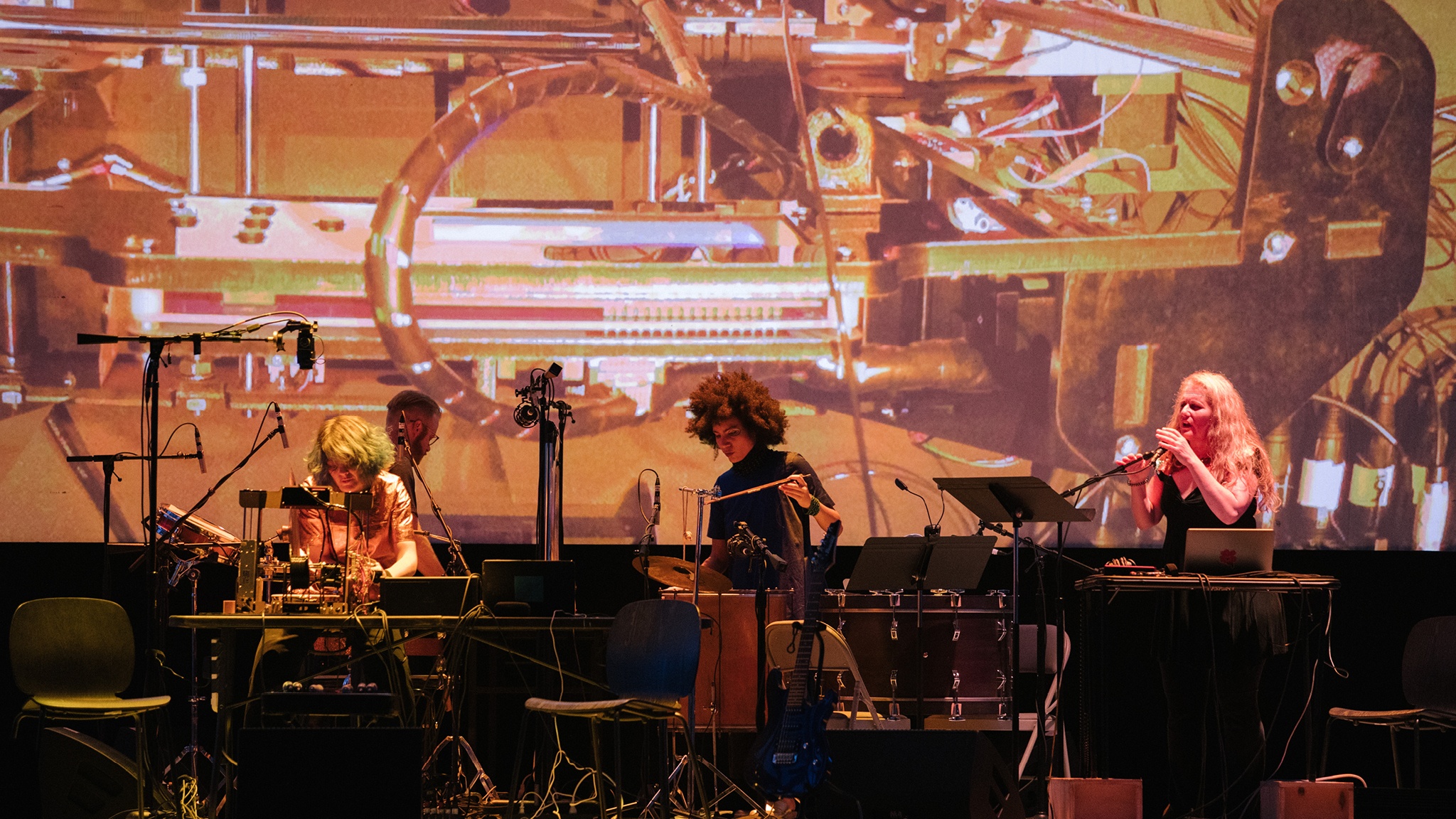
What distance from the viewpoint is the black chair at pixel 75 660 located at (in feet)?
15.2

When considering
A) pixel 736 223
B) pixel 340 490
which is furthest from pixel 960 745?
pixel 736 223

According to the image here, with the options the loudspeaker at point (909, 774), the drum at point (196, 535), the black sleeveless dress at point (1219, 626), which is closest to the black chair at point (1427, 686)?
the black sleeveless dress at point (1219, 626)

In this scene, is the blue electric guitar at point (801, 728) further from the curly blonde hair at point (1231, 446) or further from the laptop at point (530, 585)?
the curly blonde hair at point (1231, 446)

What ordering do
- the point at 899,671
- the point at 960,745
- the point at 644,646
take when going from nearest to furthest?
the point at 960,745 < the point at 644,646 < the point at 899,671

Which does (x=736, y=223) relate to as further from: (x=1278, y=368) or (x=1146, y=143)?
(x=1278, y=368)

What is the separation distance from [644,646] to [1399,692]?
375cm

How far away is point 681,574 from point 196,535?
75.6 inches

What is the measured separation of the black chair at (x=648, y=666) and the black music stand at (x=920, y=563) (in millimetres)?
638

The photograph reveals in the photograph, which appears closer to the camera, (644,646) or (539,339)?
(644,646)

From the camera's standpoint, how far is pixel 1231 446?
4.71 metres

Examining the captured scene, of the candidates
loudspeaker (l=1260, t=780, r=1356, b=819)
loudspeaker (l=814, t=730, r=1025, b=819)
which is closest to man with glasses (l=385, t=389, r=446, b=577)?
loudspeaker (l=814, t=730, r=1025, b=819)

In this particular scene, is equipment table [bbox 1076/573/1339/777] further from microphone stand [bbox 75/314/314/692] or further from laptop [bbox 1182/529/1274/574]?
microphone stand [bbox 75/314/314/692]

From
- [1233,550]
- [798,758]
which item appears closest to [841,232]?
[1233,550]

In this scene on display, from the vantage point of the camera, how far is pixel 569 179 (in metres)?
6.26
